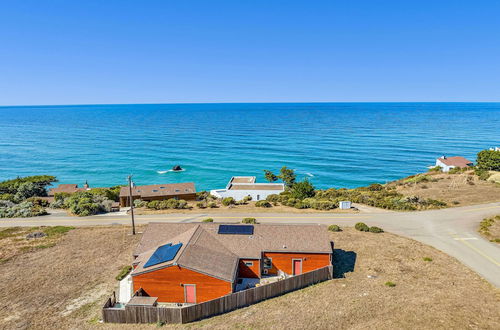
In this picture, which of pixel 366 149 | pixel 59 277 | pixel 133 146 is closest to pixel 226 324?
pixel 59 277

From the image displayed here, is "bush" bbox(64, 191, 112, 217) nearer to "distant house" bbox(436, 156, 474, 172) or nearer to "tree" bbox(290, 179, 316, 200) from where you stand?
"tree" bbox(290, 179, 316, 200)

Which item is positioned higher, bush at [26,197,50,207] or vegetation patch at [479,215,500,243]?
vegetation patch at [479,215,500,243]

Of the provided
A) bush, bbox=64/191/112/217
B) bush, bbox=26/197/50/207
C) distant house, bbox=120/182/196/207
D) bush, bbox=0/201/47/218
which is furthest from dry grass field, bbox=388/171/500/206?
bush, bbox=26/197/50/207

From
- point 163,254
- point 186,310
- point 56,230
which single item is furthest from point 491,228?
point 56,230

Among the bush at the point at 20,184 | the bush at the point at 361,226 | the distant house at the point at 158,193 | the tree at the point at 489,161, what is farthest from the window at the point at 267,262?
the tree at the point at 489,161

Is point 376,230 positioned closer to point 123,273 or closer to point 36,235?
point 123,273

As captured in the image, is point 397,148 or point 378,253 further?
point 397,148

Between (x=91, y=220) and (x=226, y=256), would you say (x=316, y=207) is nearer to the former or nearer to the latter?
(x=226, y=256)
